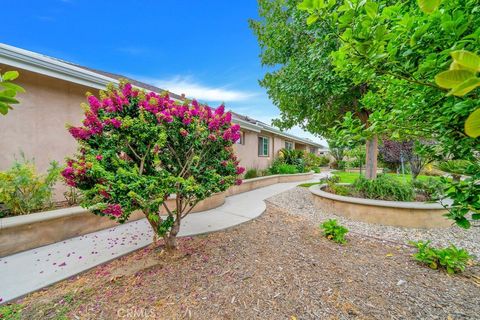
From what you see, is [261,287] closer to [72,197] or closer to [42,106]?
[72,197]

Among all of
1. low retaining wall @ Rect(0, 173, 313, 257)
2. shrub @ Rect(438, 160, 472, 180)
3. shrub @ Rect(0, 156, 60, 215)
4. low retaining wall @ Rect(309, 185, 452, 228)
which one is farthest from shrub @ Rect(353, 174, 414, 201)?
shrub @ Rect(0, 156, 60, 215)

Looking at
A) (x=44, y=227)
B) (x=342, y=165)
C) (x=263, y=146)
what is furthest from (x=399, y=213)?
(x=342, y=165)

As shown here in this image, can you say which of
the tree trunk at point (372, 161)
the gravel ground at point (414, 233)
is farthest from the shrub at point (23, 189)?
the tree trunk at point (372, 161)

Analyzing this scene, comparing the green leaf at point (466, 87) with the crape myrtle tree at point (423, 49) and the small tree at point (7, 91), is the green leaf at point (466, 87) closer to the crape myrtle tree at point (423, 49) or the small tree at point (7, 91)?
the crape myrtle tree at point (423, 49)

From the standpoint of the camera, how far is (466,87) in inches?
19.5

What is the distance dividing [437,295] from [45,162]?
7785 mm

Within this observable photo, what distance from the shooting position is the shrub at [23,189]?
12.0 ft

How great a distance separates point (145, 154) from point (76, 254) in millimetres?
2132

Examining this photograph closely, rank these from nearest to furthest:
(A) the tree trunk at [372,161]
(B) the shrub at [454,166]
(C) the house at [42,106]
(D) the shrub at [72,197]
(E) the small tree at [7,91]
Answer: (E) the small tree at [7,91] < (B) the shrub at [454,166] < (C) the house at [42,106] < (D) the shrub at [72,197] < (A) the tree trunk at [372,161]

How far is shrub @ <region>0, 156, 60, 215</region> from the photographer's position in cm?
366

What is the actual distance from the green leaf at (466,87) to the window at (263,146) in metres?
12.9

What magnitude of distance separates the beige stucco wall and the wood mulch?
3.63 meters

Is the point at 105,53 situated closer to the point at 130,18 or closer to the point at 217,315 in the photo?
the point at 130,18

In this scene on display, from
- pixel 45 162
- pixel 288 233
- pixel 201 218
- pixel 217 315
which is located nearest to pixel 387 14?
pixel 217 315
